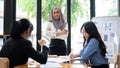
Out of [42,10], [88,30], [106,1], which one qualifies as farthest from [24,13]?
[88,30]

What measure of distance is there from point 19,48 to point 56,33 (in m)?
1.89

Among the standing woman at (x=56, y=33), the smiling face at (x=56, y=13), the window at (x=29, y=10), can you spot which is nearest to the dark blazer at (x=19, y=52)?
the standing woman at (x=56, y=33)

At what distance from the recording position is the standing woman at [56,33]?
4.01 meters

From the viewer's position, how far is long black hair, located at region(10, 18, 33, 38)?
218 cm

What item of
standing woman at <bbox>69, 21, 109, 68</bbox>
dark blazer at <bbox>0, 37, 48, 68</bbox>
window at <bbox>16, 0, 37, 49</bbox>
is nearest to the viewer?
dark blazer at <bbox>0, 37, 48, 68</bbox>

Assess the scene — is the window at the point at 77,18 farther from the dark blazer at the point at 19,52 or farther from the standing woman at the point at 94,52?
the dark blazer at the point at 19,52

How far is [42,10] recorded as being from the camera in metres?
5.82

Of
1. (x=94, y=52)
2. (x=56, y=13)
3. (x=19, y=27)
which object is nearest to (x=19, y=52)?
(x=19, y=27)

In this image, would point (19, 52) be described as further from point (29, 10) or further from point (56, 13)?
point (29, 10)

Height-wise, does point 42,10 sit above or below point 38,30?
above

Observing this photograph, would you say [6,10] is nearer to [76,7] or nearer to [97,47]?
[76,7]

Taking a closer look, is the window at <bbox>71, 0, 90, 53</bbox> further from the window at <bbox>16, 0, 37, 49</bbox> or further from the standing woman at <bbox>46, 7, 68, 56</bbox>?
the standing woman at <bbox>46, 7, 68, 56</bbox>

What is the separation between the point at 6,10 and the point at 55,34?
6.27ft

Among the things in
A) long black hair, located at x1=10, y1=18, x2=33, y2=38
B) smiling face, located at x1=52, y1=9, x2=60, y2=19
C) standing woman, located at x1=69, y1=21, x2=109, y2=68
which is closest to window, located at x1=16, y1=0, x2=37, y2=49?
smiling face, located at x1=52, y1=9, x2=60, y2=19
